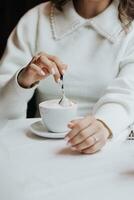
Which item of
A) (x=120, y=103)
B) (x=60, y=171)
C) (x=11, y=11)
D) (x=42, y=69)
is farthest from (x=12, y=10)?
(x=60, y=171)

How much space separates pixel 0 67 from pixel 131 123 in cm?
49

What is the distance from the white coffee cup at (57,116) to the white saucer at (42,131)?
2 cm

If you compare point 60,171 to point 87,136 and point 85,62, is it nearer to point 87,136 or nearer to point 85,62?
point 87,136

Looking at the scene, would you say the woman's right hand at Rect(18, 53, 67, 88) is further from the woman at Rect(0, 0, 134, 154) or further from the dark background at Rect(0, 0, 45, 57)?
the dark background at Rect(0, 0, 45, 57)

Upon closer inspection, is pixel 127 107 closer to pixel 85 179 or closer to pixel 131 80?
pixel 131 80

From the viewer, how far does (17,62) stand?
1.26 meters

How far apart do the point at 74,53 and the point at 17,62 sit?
0.19 m

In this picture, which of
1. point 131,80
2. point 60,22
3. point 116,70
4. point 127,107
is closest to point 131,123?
point 127,107

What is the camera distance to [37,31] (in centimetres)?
128

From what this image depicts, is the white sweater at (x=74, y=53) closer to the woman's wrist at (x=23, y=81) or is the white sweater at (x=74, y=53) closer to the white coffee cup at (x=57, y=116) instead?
the woman's wrist at (x=23, y=81)

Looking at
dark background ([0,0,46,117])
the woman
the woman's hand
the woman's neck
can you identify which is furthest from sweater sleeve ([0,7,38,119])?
dark background ([0,0,46,117])

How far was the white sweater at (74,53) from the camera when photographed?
113 centimetres

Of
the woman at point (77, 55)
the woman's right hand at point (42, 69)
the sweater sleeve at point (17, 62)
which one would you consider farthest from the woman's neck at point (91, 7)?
the woman's right hand at point (42, 69)

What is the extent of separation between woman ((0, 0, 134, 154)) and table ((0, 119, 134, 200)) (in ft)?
0.65
